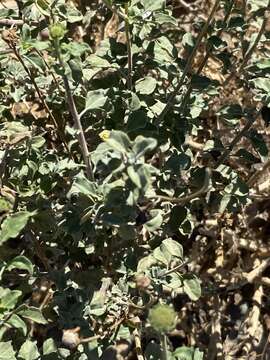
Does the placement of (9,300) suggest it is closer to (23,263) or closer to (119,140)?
(23,263)

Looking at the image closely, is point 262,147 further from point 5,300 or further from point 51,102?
point 5,300

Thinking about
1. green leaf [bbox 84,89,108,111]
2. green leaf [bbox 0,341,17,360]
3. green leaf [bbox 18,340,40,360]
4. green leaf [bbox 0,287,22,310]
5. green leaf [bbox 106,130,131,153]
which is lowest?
green leaf [bbox 18,340,40,360]

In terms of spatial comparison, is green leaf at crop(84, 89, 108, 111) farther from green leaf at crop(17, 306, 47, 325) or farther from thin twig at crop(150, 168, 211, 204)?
green leaf at crop(17, 306, 47, 325)

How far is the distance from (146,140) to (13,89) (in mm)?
1124

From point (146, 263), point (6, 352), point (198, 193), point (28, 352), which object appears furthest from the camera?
point (146, 263)

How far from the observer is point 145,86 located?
2.14 metres

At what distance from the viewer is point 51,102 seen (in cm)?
248

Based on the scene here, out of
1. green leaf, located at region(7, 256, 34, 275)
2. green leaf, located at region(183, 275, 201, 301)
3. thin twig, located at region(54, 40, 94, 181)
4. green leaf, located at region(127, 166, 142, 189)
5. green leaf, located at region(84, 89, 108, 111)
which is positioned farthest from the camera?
green leaf, located at region(183, 275, 201, 301)

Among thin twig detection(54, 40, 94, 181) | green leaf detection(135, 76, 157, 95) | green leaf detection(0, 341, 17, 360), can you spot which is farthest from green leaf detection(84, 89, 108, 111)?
green leaf detection(0, 341, 17, 360)

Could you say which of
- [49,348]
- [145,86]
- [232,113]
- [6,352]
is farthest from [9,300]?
[232,113]

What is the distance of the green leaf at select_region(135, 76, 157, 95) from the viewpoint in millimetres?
2129

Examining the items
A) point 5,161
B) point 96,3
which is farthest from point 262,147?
point 96,3

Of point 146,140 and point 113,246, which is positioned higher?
point 146,140

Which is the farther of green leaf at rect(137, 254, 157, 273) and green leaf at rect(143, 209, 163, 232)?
green leaf at rect(137, 254, 157, 273)
